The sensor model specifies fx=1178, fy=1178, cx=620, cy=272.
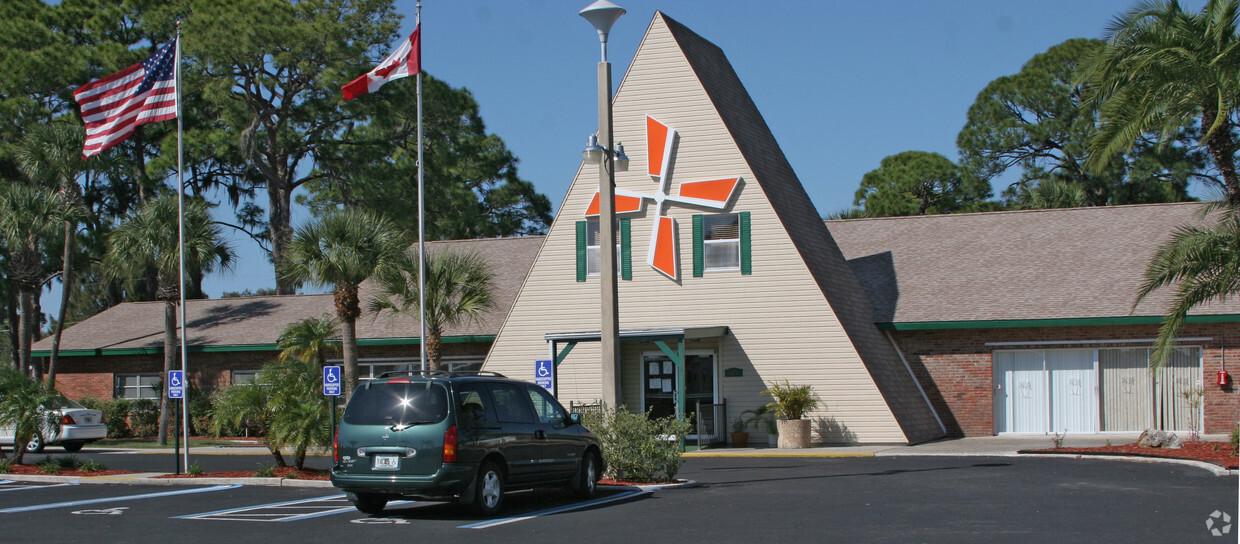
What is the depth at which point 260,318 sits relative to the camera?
37656 mm

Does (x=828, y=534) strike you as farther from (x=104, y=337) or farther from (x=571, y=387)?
(x=104, y=337)

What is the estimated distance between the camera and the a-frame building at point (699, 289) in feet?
86.1

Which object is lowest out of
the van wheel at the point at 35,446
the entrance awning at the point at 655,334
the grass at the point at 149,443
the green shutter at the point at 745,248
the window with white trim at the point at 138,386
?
the grass at the point at 149,443

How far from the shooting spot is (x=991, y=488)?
15953 mm

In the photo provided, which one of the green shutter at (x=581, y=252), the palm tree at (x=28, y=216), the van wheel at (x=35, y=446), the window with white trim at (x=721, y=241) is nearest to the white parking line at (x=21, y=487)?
the van wheel at (x=35, y=446)

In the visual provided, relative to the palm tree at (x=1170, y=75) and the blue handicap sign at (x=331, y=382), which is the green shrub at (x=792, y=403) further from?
the blue handicap sign at (x=331, y=382)

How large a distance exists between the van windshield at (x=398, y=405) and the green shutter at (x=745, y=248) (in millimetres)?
14325

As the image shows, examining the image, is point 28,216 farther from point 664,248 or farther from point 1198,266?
point 1198,266

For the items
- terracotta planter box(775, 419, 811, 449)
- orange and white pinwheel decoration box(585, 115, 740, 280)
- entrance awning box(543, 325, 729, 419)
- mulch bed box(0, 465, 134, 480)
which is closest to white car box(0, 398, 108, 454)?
mulch bed box(0, 465, 134, 480)

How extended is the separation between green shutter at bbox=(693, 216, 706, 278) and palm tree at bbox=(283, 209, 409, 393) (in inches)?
298

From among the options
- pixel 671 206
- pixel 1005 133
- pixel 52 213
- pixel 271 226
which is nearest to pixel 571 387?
pixel 671 206

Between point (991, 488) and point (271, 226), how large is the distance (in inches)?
1553

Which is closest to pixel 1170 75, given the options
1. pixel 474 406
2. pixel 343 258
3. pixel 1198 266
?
pixel 1198 266

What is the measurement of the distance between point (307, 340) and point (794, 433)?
1446cm
